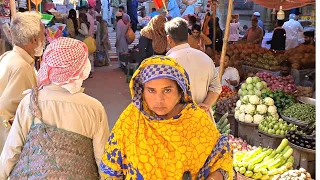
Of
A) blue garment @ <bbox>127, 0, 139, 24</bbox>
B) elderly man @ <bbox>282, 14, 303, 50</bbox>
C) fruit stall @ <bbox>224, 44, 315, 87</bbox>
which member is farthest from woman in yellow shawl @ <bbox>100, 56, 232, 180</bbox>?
blue garment @ <bbox>127, 0, 139, 24</bbox>

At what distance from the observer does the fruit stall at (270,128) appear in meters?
4.22

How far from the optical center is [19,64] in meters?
2.95

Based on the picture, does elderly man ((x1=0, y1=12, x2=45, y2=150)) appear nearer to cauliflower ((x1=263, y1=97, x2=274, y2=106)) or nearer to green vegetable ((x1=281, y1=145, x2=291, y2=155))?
green vegetable ((x1=281, y1=145, x2=291, y2=155))

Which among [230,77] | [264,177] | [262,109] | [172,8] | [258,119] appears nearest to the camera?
[264,177]

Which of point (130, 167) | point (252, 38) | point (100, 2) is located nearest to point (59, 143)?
point (130, 167)

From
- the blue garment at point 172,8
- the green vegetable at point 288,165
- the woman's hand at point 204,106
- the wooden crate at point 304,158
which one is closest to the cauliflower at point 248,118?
the wooden crate at point 304,158

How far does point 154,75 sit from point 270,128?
3.44 meters

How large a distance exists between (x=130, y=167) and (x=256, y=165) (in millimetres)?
2536

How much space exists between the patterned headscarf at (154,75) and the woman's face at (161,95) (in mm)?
31

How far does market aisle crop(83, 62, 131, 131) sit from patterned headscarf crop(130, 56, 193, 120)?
4.88 metres

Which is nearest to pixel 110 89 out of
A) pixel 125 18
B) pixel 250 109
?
pixel 125 18

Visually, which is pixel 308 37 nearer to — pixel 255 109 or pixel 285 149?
pixel 255 109

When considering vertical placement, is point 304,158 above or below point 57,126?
below

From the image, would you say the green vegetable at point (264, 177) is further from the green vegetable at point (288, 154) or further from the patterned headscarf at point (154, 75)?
the patterned headscarf at point (154, 75)
